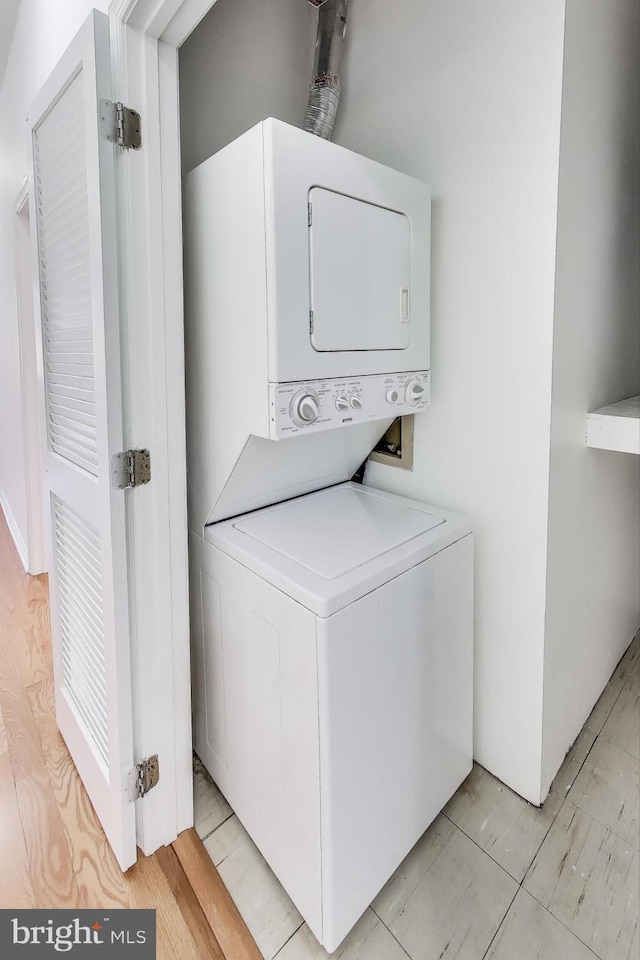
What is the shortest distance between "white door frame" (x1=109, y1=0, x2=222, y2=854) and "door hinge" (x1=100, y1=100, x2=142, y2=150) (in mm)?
22

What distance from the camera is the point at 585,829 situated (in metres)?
1.61

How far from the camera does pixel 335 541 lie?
1490mm

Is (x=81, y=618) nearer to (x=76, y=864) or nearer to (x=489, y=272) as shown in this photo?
(x=76, y=864)

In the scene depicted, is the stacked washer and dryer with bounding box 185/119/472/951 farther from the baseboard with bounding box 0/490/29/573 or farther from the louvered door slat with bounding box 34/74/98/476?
the baseboard with bounding box 0/490/29/573

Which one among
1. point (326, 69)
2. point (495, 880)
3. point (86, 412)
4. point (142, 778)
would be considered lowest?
point (495, 880)

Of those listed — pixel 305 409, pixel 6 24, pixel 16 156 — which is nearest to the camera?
pixel 305 409

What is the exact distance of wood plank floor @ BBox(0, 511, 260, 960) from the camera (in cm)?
132

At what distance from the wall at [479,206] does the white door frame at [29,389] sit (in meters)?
1.62

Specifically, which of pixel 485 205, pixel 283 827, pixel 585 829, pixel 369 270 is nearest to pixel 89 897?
pixel 283 827

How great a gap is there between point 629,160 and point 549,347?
3.26 ft

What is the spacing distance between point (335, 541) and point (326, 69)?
1.62m

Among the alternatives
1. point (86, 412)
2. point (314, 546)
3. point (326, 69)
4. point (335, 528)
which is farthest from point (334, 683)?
point (326, 69)

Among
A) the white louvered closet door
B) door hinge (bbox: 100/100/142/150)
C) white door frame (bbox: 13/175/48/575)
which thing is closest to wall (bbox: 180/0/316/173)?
the white louvered closet door

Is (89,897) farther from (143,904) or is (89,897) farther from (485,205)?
(485,205)
